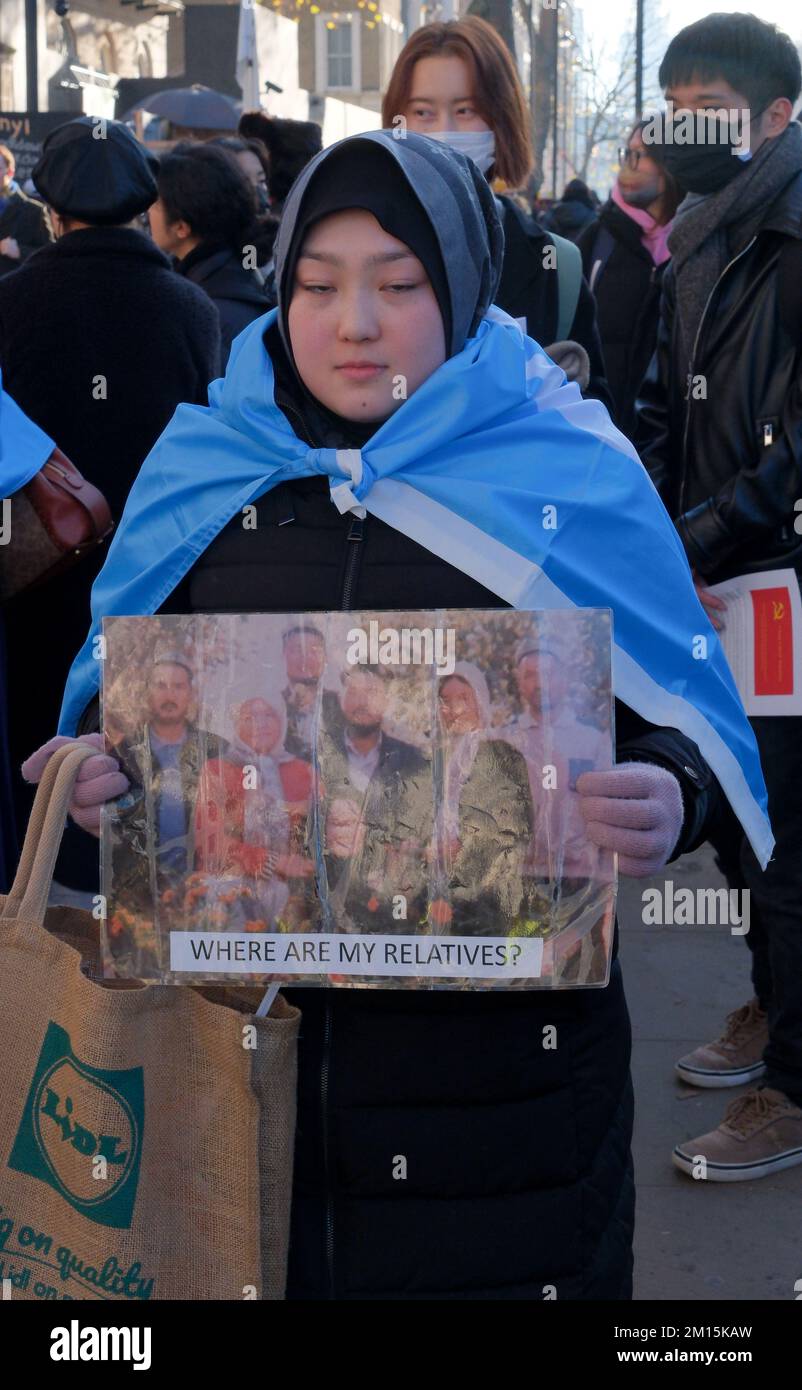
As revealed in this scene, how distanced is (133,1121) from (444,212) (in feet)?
3.77

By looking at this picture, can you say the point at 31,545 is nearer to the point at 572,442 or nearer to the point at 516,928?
the point at 572,442

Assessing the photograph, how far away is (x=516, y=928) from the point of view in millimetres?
1830

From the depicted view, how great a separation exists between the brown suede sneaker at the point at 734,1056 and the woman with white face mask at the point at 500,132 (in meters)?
1.76

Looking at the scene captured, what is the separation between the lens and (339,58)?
50.8m

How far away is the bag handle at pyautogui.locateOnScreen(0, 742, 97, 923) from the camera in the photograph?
6.21ft

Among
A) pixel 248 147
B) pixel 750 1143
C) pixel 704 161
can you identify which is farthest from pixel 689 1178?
Result: pixel 248 147

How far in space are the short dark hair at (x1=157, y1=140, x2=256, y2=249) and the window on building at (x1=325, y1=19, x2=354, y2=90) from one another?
157ft

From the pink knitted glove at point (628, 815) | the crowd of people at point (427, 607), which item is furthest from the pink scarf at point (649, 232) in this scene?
the pink knitted glove at point (628, 815)

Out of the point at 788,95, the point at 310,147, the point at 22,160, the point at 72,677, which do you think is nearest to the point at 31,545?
the point at 72,677

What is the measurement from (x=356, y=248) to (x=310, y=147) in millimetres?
5568

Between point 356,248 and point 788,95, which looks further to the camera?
point 788,95

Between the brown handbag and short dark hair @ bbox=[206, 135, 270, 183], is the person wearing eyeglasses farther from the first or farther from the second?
the brown handbag

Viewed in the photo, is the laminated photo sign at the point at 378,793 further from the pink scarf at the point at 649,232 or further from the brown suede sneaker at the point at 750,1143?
the pink scarf at the point at 649,232

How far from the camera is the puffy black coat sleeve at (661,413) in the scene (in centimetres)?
421
